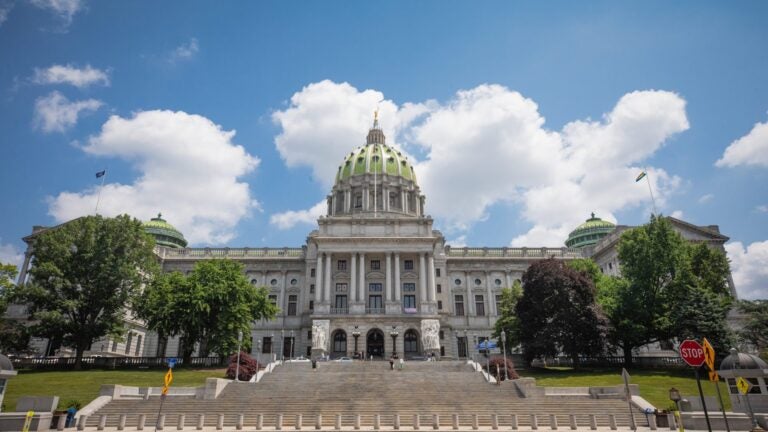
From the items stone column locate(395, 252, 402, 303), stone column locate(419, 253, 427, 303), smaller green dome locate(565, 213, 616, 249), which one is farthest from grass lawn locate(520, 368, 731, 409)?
smaller green dome locate(565, 213, 616, 249)

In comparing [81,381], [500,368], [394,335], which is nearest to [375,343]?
[394,335]

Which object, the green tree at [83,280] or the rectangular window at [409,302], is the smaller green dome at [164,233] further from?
the rectangular window at [409,302]

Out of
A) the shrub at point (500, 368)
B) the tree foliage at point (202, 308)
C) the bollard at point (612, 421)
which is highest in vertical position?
the tree foliage at point (202, 308)

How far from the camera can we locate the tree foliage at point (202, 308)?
157 ft

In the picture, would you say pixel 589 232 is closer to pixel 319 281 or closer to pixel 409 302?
pixel 409 302

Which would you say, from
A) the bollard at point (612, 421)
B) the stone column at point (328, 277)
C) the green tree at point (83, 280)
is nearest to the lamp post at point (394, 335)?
the stone column at point (328, 277)

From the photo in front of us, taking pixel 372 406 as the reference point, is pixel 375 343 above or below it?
above

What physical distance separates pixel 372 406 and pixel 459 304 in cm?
4348

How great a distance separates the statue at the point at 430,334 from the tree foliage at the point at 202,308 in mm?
20157

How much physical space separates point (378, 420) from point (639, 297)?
32.8 metres

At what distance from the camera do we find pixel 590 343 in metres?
44.4

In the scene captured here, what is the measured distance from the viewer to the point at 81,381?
125 feet

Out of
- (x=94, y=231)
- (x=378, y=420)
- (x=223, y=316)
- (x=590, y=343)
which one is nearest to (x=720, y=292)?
(x=590, y=343)

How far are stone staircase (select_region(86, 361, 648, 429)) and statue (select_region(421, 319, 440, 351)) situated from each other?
815 inches
